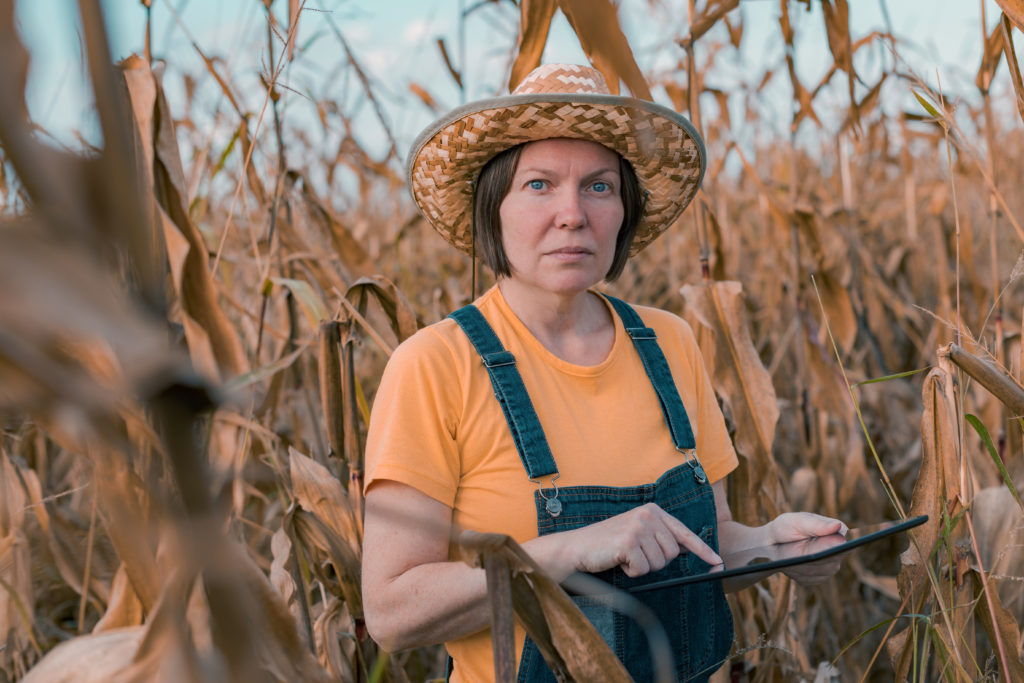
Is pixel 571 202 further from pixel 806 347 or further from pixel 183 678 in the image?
pixel 183 678

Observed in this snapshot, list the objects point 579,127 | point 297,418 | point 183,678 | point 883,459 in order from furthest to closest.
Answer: point 883,459
point 297,418
point 579,127
point 183,678

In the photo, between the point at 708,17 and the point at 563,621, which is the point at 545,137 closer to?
the point at 708,17

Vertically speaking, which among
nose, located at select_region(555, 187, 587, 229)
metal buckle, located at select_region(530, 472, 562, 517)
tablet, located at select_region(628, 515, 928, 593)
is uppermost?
nose, located at select_region(555, 187, 587, 229)

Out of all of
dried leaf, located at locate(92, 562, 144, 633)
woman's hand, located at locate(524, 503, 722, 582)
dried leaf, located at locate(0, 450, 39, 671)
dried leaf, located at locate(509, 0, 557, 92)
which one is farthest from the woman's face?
dried leaf, located at locate(0, 450, 39, 671)

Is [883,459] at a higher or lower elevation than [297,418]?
lower

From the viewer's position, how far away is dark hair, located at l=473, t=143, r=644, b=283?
1.09 meters

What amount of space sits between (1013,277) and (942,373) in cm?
11

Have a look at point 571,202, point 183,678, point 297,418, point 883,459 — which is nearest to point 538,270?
point 571,202

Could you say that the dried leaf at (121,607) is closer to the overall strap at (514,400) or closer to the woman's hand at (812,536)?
the overall strap at (514,400)

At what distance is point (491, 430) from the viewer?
982mm

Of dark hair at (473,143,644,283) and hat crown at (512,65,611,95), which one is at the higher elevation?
hat crown at (512,65,611,95)

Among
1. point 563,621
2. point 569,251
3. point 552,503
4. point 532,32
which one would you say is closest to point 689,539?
point 552,503

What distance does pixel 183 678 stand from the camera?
8.3 inches

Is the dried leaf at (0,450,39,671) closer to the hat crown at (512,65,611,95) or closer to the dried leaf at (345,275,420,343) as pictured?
the dried leaf at (345,275,420,343)
